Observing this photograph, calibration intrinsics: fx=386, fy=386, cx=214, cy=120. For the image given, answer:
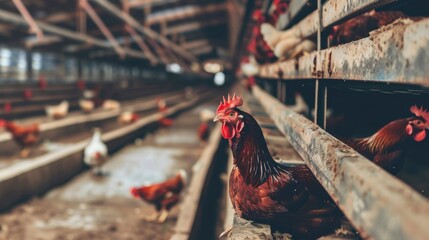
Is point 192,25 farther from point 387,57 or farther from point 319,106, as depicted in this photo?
point 387,57

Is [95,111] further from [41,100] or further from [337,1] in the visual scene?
[337,1]

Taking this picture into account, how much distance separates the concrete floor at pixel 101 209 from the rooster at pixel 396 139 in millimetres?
2517

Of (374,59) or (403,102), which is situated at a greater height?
(374,59)

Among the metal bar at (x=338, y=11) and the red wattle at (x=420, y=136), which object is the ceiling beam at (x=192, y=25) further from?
the red wattle at (x=420, y=136)

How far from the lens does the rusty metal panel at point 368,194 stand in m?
0.76

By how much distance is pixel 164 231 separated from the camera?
404 centimetres

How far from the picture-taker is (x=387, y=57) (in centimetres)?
113

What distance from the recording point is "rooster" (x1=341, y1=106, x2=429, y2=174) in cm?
195

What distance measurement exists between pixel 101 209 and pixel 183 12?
531 inches

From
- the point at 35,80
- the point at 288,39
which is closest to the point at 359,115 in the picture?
the point at 288,39

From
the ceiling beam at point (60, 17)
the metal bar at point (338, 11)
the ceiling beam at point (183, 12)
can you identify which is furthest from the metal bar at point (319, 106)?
the ceiling beam at point (183, 12)

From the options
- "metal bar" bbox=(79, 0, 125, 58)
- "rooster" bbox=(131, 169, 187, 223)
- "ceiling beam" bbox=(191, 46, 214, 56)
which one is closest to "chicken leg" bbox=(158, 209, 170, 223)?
"rooster" bbox=(131, 169, 187, 223)

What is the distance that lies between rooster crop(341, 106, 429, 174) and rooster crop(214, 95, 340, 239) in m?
0.39

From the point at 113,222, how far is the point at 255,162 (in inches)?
112
